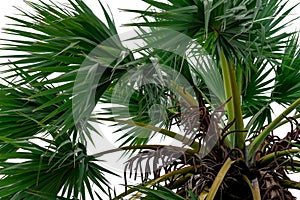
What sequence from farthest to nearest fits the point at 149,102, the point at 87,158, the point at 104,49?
the point at 149,102
the point at 87,158
the point at 104,49

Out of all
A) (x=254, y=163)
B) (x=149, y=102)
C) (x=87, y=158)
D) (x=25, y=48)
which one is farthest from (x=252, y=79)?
(x=25, y=48)

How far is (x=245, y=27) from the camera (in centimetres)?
170

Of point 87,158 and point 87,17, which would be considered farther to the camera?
point 87,158

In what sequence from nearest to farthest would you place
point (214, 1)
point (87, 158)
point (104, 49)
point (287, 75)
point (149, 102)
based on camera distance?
1. point (214, 1)
2. point (104, 49)
3. point (87, 158)
4. point (149, 102)
5. point (287, 75)

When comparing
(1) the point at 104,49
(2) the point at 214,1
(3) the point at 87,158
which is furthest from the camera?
(3) the point at 87,158

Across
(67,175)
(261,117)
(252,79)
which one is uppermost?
(252,79)

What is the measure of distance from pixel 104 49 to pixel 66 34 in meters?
0.14

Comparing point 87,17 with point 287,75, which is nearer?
point 87,17

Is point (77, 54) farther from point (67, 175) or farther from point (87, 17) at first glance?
point (67, 175)

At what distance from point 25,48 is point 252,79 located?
0.99 m

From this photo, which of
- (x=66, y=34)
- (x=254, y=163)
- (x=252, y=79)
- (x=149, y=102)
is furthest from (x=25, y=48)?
(x=252, y=79)

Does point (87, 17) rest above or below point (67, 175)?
above

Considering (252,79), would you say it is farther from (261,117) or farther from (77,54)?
(77,54)

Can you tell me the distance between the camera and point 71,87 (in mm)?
1769
